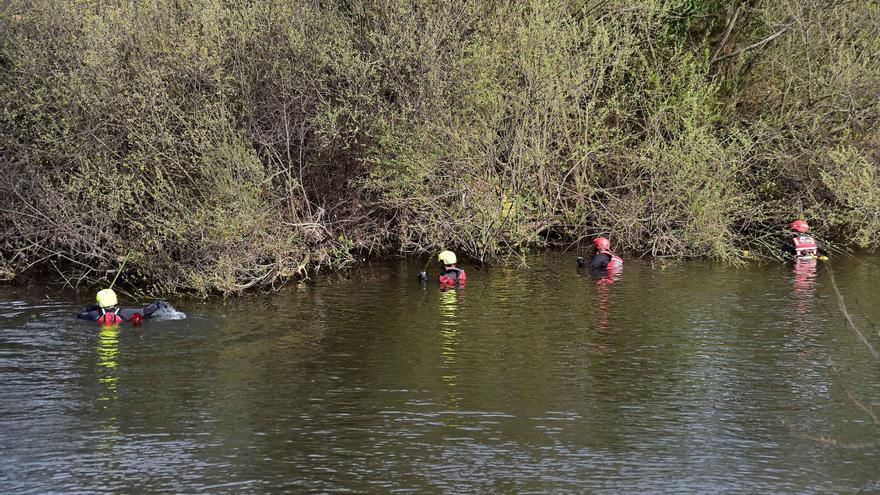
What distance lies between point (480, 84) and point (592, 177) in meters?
5.13

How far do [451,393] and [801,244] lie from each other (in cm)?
1490

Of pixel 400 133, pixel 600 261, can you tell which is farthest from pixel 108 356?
pixel 600 261

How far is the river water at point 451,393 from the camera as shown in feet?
42.1

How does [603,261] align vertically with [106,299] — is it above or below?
above

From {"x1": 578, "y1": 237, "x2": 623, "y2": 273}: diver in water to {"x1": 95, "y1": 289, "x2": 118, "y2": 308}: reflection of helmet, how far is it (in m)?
11.3

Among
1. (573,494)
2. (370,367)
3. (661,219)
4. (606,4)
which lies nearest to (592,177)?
(661,219)

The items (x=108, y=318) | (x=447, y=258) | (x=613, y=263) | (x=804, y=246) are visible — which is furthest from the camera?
(x=804, y=246)

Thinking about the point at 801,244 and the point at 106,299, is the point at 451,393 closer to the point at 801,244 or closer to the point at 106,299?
the point at 106,299

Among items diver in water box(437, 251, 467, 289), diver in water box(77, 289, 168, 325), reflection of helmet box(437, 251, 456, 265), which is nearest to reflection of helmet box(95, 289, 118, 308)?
diver in water box(77, 289, 168, 325)

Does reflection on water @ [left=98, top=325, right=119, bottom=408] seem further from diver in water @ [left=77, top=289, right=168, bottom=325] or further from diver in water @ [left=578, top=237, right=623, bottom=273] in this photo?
diver in water @ [left=578, top=237, right=623, bottom=273]

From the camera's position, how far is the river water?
1284 centimetres

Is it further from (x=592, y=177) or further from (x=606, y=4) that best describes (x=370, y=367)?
(x=606, y=4)

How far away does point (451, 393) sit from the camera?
16.2 metres

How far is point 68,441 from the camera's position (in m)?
14.0
